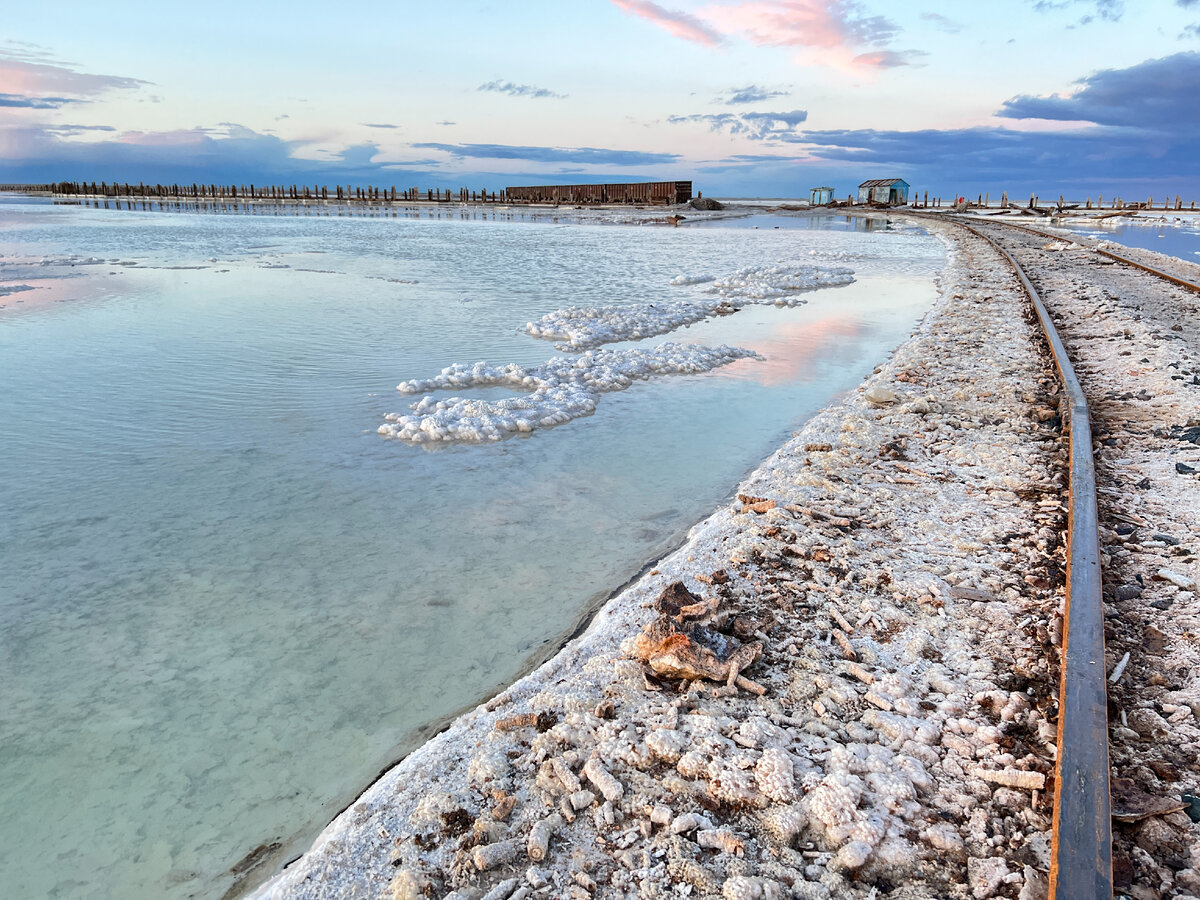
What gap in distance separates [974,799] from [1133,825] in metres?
0.48

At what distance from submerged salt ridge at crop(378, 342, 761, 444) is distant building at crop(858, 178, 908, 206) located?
82287 millimetres

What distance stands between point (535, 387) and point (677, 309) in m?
6.01

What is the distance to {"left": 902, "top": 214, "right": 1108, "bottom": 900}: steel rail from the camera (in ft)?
6.52

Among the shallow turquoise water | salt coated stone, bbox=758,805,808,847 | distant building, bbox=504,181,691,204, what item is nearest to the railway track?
salt coated stone, bbox=758,805,808,847

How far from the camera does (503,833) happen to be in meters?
2.33

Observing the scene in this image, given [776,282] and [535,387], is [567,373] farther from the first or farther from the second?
[776,282]

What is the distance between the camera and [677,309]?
13477 mm

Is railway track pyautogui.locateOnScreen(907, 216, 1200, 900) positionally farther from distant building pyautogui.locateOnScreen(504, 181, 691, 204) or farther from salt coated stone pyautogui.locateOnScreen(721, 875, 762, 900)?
distant building pyautogui.locateOnScreen(504, 181, 691, 204)

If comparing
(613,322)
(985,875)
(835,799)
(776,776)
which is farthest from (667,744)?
(613,322)

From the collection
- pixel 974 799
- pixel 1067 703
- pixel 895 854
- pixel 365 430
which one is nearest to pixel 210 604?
pixel 365 430

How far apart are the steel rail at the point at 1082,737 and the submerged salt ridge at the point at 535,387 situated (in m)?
4.65

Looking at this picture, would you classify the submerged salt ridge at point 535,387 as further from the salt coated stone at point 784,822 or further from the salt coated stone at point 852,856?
the salt coated stone at point 852,856

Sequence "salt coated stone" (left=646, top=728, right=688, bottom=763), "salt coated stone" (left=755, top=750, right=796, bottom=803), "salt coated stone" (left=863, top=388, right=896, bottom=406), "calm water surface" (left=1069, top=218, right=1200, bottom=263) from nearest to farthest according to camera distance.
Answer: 1. "salt coated stone" (left=755, top=750, right=796, bottom=803)
2. "salt coated stone" (left=646, top=728, right=688, bottom=763)
3. "salt coated stone" (left=863, top=388, right=896, bottom=406)
4. "calm water surface" (left=1069, top=218, right=1200, bottom=263)

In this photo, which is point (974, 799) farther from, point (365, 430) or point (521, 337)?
A: point (521, 337)
